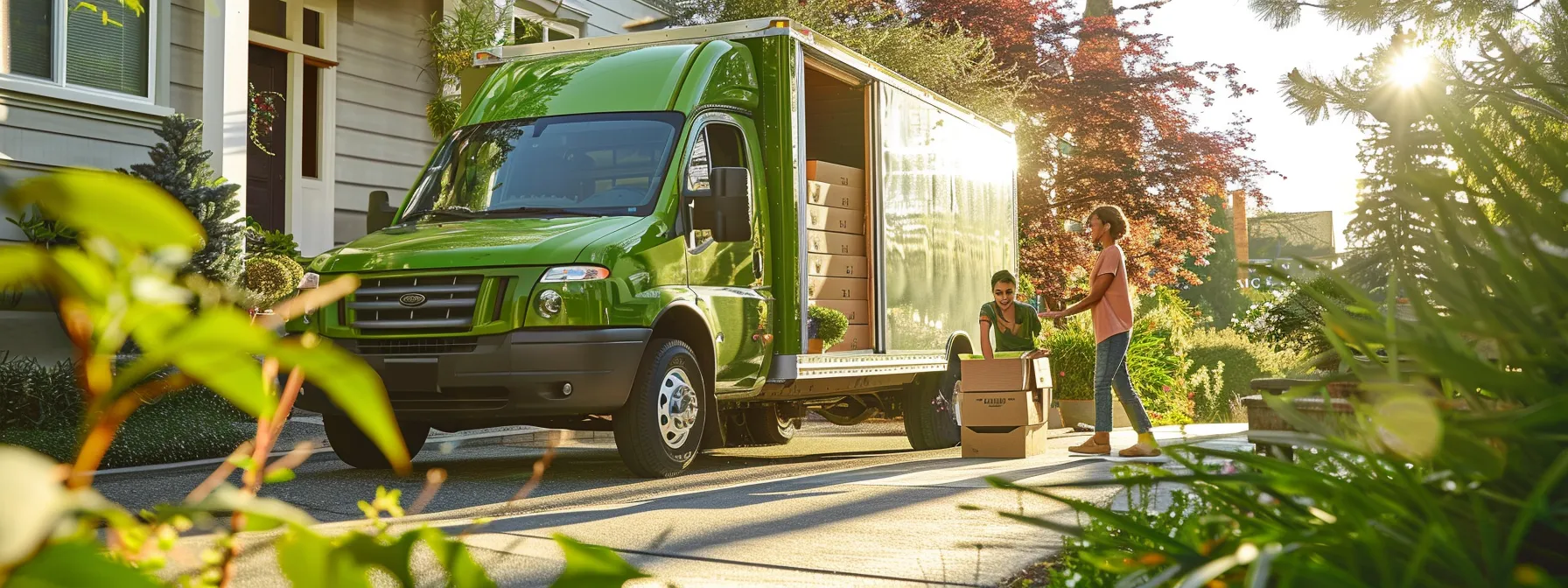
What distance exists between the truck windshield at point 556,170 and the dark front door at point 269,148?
5.98m

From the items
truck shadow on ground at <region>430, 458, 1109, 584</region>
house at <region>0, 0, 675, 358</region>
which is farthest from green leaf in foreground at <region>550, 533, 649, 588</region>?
house at <region>0, 0, 675, 358</region>

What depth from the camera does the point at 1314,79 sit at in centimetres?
1170

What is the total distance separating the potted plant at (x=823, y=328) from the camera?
31.4ft

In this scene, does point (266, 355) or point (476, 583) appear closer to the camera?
point (266, 355)

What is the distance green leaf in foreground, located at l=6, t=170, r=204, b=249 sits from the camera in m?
0.47

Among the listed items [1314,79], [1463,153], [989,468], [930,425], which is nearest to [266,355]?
[1463,153]

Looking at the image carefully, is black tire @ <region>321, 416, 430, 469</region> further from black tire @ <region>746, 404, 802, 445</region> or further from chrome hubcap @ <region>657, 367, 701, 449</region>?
black tire @ <region>746, 404, 802, 445</region>

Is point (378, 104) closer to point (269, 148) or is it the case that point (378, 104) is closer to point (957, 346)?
point (269, 148)

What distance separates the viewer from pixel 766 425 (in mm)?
11117

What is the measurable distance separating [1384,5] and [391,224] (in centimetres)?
799

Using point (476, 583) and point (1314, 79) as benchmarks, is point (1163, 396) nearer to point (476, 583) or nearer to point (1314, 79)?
point (1314, 79)

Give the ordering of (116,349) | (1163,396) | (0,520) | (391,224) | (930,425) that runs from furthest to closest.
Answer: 1. (1163,396)
2. (930,425)
3. (391,224)
4. (116,349)
5. (0,520)

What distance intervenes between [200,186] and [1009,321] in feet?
20.6

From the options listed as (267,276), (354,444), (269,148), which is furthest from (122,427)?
(269,148)
